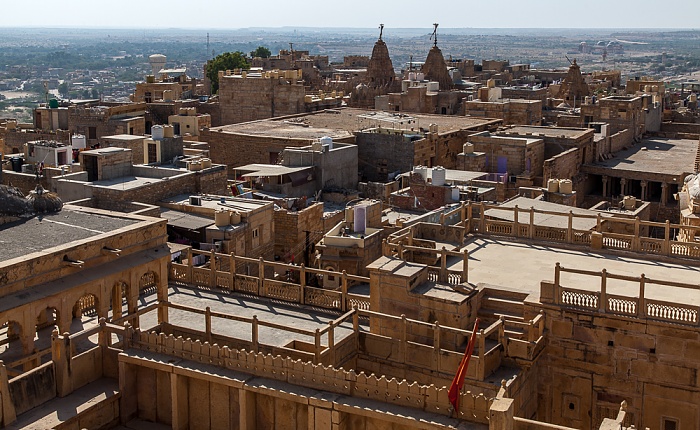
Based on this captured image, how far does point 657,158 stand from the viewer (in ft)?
200

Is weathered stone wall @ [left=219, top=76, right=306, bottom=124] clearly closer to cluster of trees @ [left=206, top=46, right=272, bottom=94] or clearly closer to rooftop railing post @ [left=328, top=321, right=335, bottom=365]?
cluster of trees @ [left=206, top=46, right=272, bottom=94]

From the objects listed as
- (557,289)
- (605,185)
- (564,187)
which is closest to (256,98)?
(605,185)

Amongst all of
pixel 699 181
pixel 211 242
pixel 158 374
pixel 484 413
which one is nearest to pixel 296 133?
pixel 211 242

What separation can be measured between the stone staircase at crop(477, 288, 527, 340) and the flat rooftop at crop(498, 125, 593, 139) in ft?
108

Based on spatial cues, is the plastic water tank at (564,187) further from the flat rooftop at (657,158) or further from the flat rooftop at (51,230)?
the flat rooftop at (51,230)

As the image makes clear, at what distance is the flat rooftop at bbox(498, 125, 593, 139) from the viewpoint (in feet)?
193

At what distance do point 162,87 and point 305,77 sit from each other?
1295 inches

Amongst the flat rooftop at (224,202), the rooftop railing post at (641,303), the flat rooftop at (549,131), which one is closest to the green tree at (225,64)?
the flat rooftop at (549,131)

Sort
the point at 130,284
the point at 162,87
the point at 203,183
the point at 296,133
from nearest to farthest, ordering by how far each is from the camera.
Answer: the point at 130,284
the point at 203,183
the point at 296,133
the point at 162,87

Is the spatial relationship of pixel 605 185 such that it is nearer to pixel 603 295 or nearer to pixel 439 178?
pixel 439 178

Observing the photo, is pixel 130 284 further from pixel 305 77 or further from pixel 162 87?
pixel 305 77

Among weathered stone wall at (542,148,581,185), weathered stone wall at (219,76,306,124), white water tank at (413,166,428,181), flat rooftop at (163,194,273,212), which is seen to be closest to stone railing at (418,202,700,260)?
flat rooftop at (163,194,273,212)

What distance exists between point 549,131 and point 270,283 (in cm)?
3586

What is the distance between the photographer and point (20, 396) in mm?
20844
